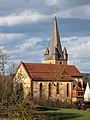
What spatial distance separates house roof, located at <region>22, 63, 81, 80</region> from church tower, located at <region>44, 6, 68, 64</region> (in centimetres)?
1914

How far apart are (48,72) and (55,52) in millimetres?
22995

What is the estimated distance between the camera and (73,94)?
8681 cm

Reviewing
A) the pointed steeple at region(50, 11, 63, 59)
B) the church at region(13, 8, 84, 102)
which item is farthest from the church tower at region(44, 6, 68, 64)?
the church at region(13, 8, 84, 102)

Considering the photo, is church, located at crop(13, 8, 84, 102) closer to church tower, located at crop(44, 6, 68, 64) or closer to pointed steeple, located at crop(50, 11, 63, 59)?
church tower, located at crop(44, 6, 68, 64)

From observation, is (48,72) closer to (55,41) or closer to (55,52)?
(55,52)

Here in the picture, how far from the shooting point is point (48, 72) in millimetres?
87312

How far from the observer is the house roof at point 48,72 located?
84.9m

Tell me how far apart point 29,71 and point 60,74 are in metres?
7.96

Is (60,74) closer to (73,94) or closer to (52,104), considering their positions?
(73,94)

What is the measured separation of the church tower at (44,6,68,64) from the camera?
109562mm

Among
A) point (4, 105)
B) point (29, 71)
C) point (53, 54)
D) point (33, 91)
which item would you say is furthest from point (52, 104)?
point (4, 105)

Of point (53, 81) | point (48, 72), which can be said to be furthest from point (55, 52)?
point (53, 81)

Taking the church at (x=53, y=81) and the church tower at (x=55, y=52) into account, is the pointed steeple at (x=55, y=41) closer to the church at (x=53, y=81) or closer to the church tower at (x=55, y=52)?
the church tower at (x=55, y=52)

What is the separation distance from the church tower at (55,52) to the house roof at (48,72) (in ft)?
62.8
